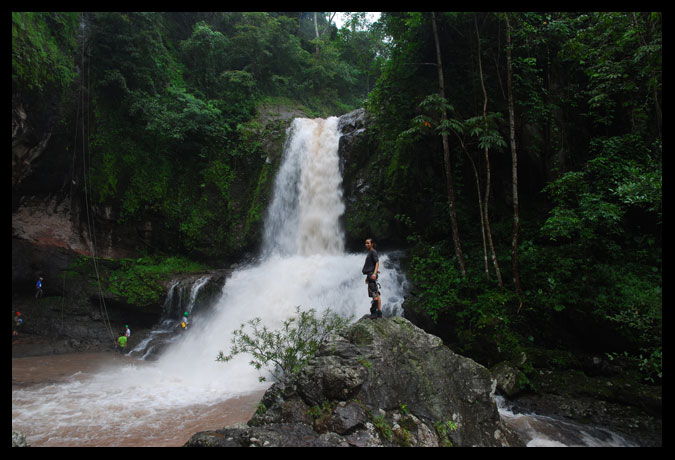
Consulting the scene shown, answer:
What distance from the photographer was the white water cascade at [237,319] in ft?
20.1

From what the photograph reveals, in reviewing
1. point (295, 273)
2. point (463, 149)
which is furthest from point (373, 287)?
point (295, 273)

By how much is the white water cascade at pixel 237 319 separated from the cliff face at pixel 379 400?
10.4 feet

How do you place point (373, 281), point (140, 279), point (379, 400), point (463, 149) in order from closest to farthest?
point (379, 400)
point (373, 281)
point (463, 149)
point (140, 279)

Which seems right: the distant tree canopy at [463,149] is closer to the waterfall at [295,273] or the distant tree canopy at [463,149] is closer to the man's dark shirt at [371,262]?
the waterfall at [295,273]

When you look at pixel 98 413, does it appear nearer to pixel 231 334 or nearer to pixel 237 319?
pixel 231 334

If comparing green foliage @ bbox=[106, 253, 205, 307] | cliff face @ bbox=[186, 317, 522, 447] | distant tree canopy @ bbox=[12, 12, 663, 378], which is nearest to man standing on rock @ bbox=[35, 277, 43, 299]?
green foliage @ bbox=[106, 253, 205, 307]

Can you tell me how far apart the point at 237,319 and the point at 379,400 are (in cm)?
838

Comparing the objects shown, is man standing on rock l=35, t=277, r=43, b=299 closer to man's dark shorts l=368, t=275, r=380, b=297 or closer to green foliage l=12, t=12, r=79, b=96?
green foliage l=12, t=12, r=79, b=96

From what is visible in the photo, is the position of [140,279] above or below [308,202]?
below

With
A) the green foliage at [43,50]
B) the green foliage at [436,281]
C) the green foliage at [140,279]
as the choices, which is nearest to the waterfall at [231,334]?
the green foliage at [140,279]

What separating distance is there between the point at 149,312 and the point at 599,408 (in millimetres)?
13315

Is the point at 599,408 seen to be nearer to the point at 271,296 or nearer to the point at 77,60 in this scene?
the point at 271,296

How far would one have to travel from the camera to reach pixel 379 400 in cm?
393

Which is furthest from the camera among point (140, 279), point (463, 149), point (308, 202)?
point (308, 202)
